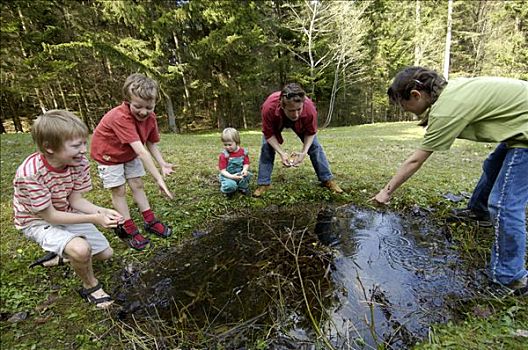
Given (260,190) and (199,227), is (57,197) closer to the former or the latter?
(199,227)

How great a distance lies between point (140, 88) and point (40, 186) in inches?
44.1

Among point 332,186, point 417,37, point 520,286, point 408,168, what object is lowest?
point 520,286

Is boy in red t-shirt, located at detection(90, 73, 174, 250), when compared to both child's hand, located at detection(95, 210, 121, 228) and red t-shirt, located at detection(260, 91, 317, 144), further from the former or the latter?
red t-shirt, located at detection(260, 91, 317, 144)

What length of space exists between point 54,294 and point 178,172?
2985 mm

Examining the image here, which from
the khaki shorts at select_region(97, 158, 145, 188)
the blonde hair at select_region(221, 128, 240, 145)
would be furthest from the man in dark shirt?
the khaki shorts at select_region(97, 158, 145, 188)

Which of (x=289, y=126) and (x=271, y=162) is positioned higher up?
(x=289, y=126)

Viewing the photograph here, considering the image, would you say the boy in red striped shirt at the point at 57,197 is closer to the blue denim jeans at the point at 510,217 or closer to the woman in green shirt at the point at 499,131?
the woman in green shirt at the point at 499,131

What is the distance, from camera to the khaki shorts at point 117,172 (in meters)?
2.82

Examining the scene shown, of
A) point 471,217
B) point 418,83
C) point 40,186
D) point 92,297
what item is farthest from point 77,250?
point 471,217

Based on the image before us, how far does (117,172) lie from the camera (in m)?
2.86

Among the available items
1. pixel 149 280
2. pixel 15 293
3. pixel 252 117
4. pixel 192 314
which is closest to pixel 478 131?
pixel 192 314

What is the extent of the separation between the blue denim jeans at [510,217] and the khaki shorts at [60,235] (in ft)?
9.67

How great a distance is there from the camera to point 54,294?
7.22 ft

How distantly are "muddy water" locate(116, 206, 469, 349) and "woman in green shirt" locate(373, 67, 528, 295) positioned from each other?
1.12 feet
